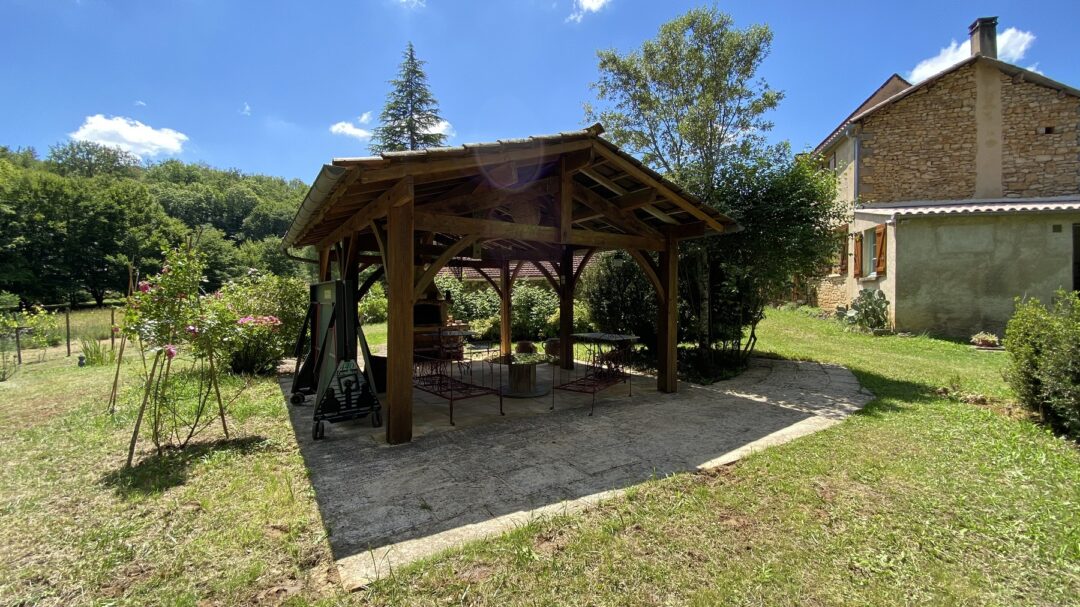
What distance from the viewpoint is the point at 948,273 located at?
11.4 m

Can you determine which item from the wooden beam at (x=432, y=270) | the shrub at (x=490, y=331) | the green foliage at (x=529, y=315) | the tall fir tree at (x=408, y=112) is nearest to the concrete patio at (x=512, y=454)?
the wooden beam at (x=432, y=270)

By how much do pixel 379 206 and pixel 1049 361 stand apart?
22.4 feet

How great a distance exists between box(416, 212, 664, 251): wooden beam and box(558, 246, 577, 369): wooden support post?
2206 millimetres

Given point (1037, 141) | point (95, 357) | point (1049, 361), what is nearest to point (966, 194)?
point (1037, 141)

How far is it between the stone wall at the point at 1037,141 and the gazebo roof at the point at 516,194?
14.0 meters

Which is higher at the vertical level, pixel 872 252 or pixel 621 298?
pixel 872 252

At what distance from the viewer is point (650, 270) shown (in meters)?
6.38

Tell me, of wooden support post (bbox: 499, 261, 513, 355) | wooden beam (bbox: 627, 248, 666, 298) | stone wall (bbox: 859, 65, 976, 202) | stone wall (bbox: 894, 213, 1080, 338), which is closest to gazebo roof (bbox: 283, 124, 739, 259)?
wooden beam (bbox: 627, 248, 666, 298)

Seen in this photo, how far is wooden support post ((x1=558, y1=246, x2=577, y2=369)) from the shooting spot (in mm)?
8406

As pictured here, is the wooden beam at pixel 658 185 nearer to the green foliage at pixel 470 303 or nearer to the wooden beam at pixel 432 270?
the wooden beam at pixel 432 270

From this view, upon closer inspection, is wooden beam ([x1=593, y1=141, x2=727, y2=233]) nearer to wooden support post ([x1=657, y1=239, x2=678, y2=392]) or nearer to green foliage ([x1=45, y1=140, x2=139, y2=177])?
wooden support post ([x1=657, y1=239, x2=678, y2=392])

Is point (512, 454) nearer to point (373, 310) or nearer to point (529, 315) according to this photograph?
point (529, 315)

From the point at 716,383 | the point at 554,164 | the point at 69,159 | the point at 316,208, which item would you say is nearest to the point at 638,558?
the point at 316,208

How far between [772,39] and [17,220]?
4539 centimetres
